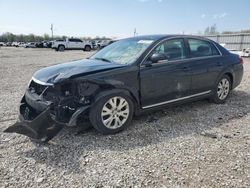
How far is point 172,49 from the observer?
461 centimetres

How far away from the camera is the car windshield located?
4.22 meters

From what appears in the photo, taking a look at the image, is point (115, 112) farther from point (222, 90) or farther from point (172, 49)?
point (222, 90)

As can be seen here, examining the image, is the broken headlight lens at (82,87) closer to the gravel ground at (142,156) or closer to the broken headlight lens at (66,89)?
the broken headlight lens at (66,89)

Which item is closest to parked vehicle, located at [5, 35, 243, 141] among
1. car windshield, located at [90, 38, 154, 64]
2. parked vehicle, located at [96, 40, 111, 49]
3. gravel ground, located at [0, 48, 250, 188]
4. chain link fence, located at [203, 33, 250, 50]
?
car windshield, located at [90, 38, 154, 64]

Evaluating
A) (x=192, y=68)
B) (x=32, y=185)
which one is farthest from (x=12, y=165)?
(x=192, y=68)

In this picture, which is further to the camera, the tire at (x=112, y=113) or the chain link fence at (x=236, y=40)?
the chain link fence at (x=236, y=40)

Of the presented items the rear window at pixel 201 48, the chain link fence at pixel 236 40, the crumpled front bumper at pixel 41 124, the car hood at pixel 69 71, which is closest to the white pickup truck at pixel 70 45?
the chain link fence at pixel 236 40

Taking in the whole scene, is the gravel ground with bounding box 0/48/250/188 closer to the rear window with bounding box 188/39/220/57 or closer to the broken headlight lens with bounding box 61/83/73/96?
the broken headlight lens with bounding box 61/83/73/96

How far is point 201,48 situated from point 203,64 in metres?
0.38

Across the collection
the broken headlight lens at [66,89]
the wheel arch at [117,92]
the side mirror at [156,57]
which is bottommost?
the wheel arch at [117,92]

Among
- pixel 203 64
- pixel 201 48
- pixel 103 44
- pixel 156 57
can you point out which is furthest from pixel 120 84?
pixel 103 44

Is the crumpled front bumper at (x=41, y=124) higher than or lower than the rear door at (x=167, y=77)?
lower

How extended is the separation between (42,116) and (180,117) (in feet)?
8.28

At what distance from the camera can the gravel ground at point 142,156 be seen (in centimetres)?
273
